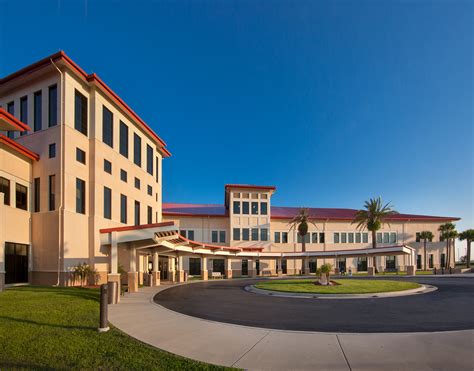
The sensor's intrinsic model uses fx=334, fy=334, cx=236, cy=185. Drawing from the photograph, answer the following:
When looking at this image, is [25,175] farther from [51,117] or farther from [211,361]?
[211,361]

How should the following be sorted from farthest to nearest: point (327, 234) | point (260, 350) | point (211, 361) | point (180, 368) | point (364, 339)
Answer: point (327, 234), point (364, 339), point (260, 350), point (211, 361), point (180, 368)

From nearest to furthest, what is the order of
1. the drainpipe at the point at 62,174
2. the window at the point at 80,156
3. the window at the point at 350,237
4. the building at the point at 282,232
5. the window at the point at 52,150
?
the drainpipe at the point at 62,174 → the window at the point at 52,150 → the window at the point at 80,156 → the building at the point at 282,232 → the window at the point at 350,237

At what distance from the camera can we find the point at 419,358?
23.0 ft

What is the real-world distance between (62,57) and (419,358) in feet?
85.7

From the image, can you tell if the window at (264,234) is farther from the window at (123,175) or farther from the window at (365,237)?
the window at (123,175)

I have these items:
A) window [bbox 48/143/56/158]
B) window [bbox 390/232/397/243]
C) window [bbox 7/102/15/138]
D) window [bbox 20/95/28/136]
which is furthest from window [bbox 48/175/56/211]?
window [bbox 390/232/397/243]

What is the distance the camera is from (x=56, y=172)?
24.0m

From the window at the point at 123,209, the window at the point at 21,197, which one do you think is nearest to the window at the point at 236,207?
the window at the point at 123,209

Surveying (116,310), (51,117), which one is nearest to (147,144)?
(51,117)

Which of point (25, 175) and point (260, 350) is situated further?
point (25, 175)

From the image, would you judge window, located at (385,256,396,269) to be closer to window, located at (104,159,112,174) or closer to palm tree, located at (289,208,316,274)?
palm tree, located at (289,208,316,274)

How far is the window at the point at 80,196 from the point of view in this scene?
25.5m

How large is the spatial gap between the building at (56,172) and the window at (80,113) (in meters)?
0.08

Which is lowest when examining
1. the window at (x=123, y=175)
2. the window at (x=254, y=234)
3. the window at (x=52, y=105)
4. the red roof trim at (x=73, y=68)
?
the window at (x=254, y=234)
